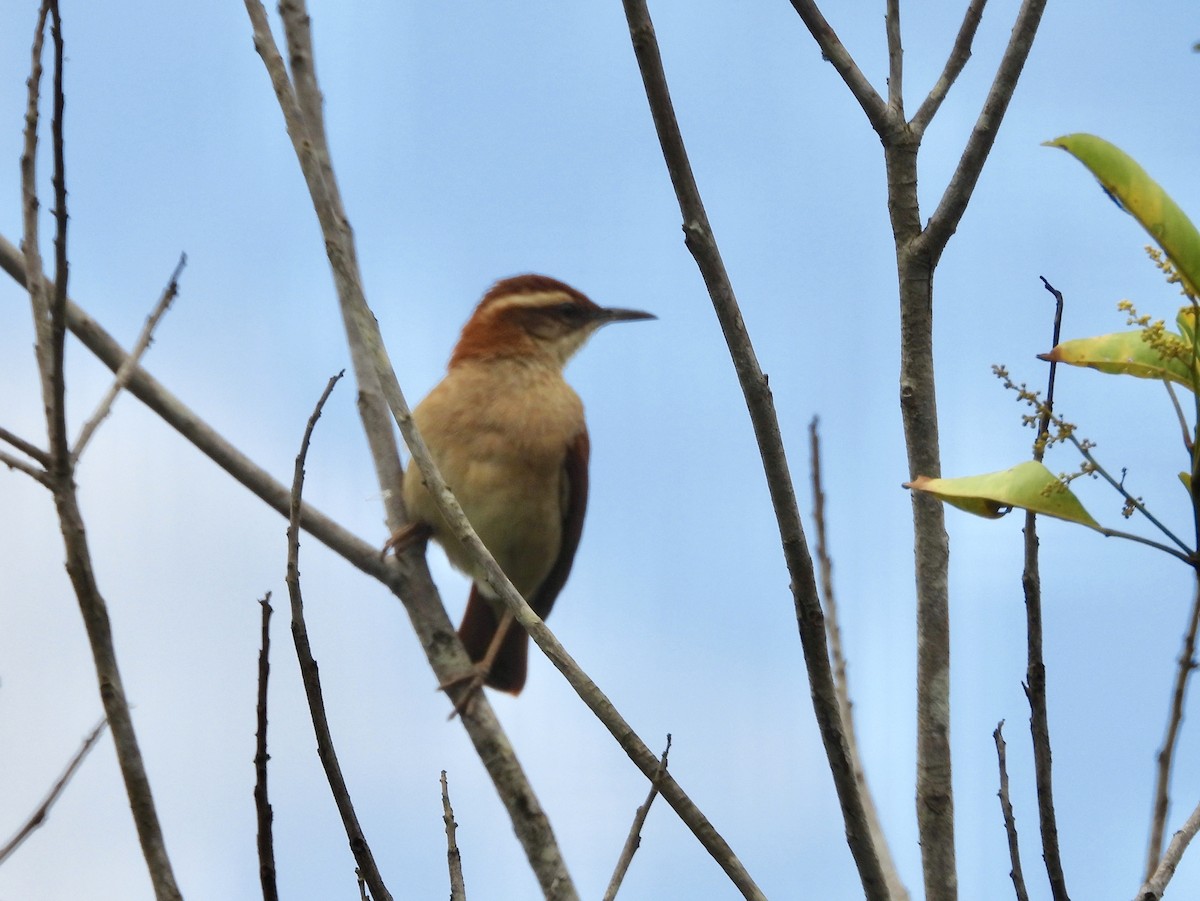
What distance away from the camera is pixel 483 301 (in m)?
6.59

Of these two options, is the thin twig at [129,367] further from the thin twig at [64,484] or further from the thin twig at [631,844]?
the thin twig at [631,844]

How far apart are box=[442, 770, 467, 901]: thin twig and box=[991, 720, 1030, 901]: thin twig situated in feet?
3.55

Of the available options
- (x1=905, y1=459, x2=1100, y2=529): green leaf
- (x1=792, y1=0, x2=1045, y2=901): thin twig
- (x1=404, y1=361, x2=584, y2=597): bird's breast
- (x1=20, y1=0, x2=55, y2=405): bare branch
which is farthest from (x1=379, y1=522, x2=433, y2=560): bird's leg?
(x1=905, y1=459, x2=1100, y2=529): green leaf

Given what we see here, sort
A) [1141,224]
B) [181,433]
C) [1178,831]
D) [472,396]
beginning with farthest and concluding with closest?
[472,396], [181,433], [1178,831], [1141,224]

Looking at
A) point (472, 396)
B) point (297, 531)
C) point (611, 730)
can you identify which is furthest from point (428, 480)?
point (472, 396)

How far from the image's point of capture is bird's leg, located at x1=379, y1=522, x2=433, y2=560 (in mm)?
4598

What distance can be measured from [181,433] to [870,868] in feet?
8.45

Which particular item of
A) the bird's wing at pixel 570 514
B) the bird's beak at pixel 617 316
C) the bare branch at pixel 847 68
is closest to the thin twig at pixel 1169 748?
the bare branch at pixel 847 68

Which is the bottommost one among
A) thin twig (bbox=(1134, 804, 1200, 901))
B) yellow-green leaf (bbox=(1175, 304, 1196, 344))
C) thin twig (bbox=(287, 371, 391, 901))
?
thin twig (bbox=(1134, 804, 1200, 901))

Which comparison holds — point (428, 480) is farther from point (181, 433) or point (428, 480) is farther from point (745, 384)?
point (181, 433)

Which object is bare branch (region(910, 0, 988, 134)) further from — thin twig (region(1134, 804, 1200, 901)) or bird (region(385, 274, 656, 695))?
bird (region(385, 274, 656, 695))

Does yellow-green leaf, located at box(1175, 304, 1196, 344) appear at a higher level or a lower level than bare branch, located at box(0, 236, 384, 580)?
lower

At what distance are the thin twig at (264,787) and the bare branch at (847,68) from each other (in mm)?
1692

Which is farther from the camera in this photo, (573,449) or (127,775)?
(573,449)
